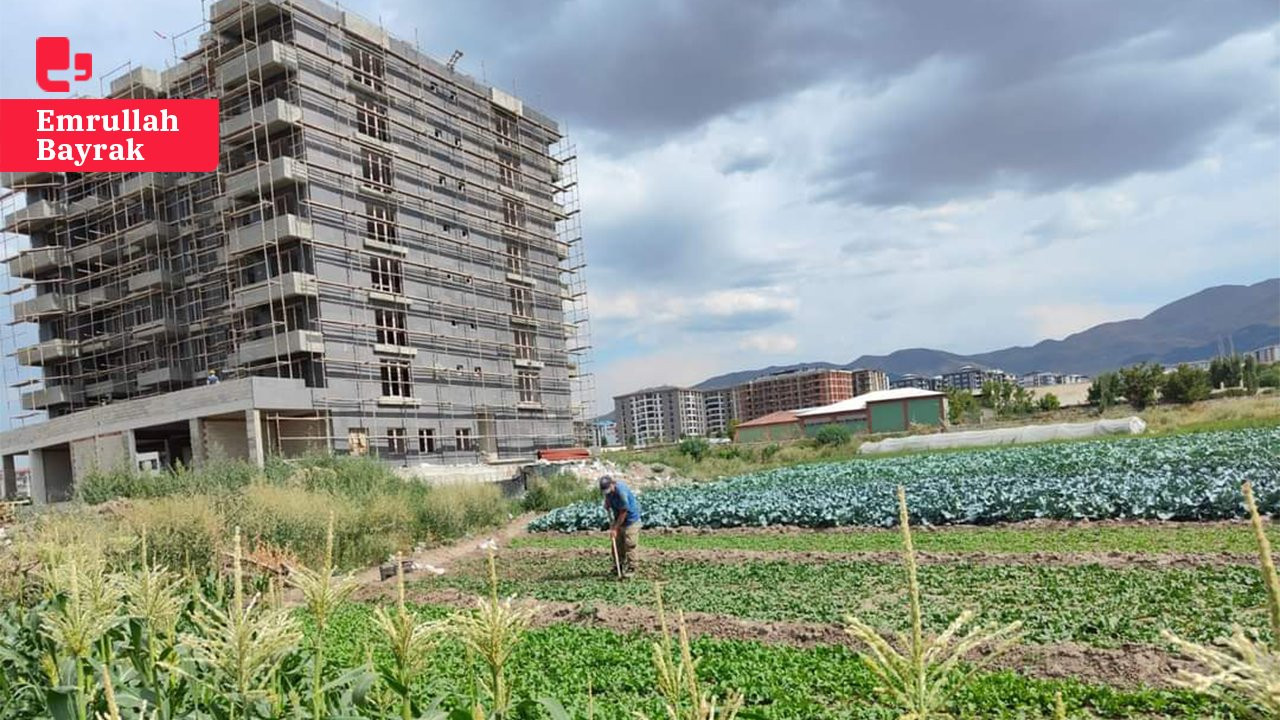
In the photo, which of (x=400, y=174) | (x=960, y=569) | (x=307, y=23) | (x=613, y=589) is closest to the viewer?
(x=960, y=569)

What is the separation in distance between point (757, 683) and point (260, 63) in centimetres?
3449

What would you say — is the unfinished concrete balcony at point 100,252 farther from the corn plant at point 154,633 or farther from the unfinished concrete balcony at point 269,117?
the corn plant at point 154,633

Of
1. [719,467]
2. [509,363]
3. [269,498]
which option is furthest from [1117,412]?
[269,498]

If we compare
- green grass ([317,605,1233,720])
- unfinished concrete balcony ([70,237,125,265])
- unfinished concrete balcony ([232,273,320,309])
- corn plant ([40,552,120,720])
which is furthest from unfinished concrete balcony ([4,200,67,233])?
corn plant ([40,552,120,720])

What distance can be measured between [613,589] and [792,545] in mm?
4750

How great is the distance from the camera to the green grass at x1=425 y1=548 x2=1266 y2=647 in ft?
23.6

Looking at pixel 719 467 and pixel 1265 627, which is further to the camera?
pixel 719 467

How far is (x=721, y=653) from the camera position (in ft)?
23.4

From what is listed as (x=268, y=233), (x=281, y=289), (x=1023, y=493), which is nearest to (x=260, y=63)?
(x=268, y=233)

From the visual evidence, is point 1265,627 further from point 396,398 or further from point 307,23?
point 307,23

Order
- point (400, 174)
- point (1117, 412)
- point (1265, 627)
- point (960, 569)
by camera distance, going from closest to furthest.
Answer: point (1265, 627) < point (960, 569) < point (400, 174) < point (1117, 412)

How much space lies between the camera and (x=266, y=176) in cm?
3278

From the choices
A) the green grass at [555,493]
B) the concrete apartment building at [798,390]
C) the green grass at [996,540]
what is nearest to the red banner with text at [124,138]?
the green grass at [555,493]

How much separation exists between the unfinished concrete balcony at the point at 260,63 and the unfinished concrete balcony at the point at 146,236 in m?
8.34
